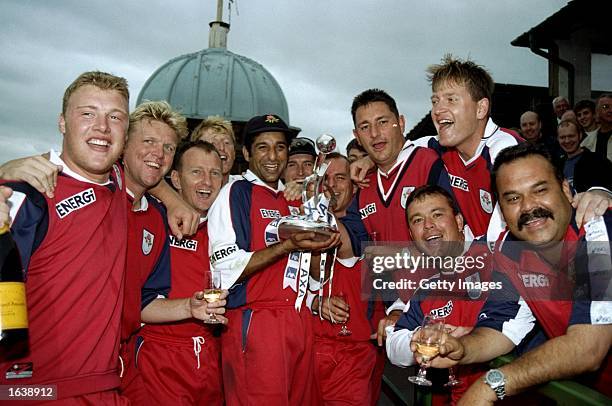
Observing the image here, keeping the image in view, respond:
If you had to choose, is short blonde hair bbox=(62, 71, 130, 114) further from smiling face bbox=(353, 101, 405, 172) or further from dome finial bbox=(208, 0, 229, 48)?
dome finial bbox=(208, 0, 229, 48)

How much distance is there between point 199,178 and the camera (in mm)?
4664

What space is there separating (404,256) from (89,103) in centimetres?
265

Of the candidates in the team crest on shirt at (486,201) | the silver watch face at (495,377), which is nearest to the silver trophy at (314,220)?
the team crest on shirt at (486,201)

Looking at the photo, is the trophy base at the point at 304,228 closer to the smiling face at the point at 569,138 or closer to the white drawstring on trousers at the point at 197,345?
the white drawstring on trousers at the point at 197,345

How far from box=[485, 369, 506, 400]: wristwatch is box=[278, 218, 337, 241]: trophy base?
147cm

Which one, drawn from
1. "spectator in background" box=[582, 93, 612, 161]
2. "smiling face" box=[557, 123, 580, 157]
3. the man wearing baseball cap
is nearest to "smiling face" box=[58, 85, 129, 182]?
the man wearing baseball cap

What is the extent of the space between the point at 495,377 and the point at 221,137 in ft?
12.4

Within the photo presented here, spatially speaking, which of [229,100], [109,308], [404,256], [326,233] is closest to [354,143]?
[404,256]

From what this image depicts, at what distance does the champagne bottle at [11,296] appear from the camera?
2.28m

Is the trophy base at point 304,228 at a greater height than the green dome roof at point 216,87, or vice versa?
the green dome roof at point 216,87

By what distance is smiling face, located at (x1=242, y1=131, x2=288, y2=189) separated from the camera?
4.44m

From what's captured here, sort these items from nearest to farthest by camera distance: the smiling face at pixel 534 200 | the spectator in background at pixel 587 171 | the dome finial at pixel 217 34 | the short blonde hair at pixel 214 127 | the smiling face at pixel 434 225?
the smiling face at pixel 534 200 → the smiling face at pixel 434 225 → the short blonde hair at pixel 214 127 → the spectator in background at pixel 587 171 → the dome finial at pixel 217 34

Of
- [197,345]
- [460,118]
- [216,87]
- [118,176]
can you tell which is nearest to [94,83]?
[118,176]

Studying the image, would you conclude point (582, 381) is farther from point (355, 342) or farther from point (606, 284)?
point (355, 342)
